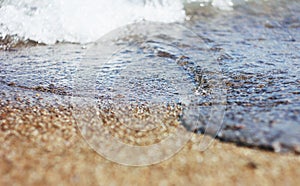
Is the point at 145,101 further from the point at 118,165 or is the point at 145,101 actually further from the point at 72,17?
the point at 72,17

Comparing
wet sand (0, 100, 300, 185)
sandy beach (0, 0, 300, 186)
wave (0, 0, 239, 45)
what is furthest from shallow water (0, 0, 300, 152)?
wave (0, 0, 239, 45)

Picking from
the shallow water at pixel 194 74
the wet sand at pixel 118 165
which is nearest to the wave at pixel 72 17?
the shallow water at pixel 194 74

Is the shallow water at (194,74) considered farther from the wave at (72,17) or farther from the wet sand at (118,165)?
the wave at (72,17)

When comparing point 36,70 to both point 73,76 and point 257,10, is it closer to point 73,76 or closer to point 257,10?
point 73,76

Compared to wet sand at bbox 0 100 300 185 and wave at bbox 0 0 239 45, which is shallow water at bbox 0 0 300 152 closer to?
wet sand at bbox 0 100 300 185

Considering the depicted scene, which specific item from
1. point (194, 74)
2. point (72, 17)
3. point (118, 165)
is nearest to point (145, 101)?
point (194, 74)
